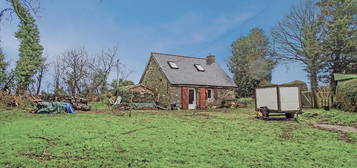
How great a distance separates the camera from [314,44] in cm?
2066

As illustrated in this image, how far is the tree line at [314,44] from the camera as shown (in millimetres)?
19312

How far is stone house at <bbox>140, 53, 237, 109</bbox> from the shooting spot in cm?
1773

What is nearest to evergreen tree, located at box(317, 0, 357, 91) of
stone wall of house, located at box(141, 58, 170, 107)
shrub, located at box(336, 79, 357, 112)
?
shrub, located at box(336, 79, 357, 112)

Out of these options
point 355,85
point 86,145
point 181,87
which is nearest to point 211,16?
point 181,87

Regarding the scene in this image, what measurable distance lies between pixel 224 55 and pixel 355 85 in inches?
833

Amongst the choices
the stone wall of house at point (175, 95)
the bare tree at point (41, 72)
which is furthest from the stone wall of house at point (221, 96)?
the bare tree at point (41, 72)

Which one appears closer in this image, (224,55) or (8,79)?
(8,79)

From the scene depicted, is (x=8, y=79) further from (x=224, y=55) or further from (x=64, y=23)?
(x=224, y=55)

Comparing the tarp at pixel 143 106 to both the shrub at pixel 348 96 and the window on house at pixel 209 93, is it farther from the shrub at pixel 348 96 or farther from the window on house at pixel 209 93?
the shrub at pixel 348 96

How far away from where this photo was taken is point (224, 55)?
31.3 metres

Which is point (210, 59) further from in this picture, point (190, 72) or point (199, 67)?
point (190, 72)

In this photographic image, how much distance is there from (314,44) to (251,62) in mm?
7227

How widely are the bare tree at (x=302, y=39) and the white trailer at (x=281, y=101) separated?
1360 centimetres

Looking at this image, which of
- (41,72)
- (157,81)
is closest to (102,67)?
(41,72)
